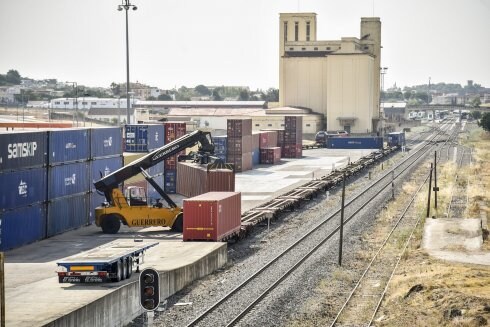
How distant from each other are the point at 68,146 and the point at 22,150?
16.3ft

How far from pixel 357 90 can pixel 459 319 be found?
12348cm

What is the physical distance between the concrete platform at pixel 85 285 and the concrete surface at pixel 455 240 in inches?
394

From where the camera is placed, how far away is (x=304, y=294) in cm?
3125

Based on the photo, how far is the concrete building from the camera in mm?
148000

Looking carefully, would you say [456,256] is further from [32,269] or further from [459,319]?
[32,269]

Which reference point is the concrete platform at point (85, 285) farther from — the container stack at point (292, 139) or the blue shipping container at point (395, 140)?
the blue shipping container at point (395, 140)

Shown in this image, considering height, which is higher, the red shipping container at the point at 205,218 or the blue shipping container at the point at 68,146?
the blue shipping container at the point at 68,146

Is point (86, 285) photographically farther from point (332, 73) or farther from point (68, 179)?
point (332, 73)

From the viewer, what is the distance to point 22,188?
40.1 m

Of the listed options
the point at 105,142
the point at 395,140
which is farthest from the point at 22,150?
the point at 395,140

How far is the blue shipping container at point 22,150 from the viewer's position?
1523 inches

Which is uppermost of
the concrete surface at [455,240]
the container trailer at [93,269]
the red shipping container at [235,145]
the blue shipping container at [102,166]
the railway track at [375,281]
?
the blue shipping container at [102,166]

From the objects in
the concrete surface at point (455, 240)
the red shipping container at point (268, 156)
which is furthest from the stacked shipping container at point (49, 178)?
the red shipping container at point (268, 156)

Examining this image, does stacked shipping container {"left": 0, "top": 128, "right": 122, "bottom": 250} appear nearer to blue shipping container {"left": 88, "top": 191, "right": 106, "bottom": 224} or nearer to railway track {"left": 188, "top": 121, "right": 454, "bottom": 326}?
blue shipping container {"left": 88, "top": 191, "right": 106, "bottom": 224}
